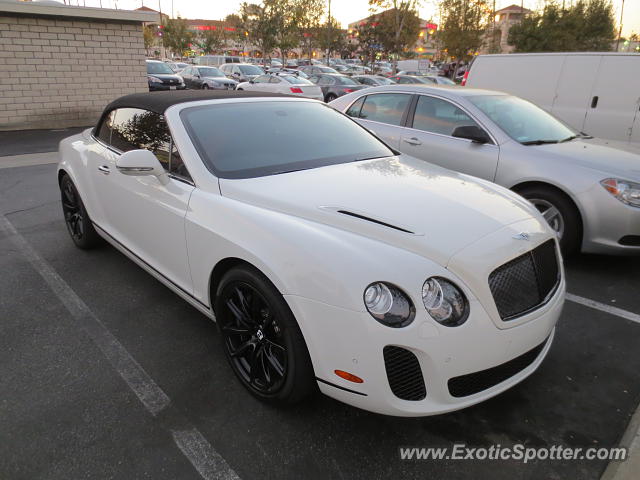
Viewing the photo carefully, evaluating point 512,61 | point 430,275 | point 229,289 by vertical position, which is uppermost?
point 512,61

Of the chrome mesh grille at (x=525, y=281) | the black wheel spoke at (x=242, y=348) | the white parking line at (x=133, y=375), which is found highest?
the chrome mesh grille at (x=525, y=281)

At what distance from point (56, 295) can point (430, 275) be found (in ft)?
10.3

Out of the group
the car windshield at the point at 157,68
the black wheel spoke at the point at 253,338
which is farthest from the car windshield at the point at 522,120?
the car windshield at the point at 157,68

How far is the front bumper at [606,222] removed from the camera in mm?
3994

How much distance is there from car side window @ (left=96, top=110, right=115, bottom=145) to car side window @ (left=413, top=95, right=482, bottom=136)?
129 inches

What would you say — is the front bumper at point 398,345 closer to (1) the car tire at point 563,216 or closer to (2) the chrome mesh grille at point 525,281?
(2) the chrome mesh grille at point 525,281

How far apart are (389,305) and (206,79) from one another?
21550 mm

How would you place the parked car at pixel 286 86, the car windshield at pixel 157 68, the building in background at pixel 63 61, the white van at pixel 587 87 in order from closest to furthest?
the white van at pixel 587 87
the building in background at pixel 63 61
the parked car at pixel 286 86
the car windshield at pixel 157 68

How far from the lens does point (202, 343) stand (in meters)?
3.13

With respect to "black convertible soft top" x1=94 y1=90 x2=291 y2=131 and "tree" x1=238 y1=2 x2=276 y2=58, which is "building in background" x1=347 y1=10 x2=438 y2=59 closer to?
"tree" x1=238 y1=2 x2=276 y2=58

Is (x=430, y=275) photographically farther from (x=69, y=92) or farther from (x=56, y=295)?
(x=69, y=92)

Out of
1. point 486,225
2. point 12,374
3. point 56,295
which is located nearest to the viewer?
point 486,225

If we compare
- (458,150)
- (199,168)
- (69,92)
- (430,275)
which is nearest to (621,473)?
(430,275)

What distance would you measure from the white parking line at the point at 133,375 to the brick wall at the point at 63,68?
10.00 metres
